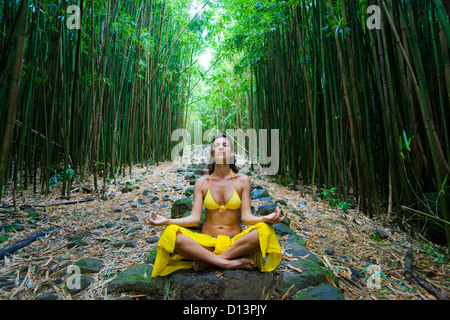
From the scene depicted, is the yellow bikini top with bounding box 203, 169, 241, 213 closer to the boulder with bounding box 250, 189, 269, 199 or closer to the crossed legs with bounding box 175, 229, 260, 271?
the crossed legs with bounding box 175, 229, 260, 271

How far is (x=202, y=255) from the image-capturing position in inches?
41.7

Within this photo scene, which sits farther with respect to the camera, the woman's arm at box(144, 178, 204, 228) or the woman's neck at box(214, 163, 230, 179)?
the woman's neck at box(214, 163, 230, 179)

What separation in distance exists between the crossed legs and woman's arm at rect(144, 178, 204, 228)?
10 cm

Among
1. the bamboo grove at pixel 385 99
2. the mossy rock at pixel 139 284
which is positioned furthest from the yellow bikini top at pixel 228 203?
the bamboo grove at pixel 385 99

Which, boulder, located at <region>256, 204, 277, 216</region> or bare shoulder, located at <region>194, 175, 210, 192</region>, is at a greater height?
bare shoulder, located at <region>194, 175, 210, 192</region>

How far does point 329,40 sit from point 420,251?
6.08 ft

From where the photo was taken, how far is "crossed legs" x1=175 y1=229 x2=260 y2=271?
105 cm

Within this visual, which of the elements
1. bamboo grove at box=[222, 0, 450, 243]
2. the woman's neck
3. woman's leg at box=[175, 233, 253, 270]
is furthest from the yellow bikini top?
bamboo grove at box=[222, 0, 450, 243]

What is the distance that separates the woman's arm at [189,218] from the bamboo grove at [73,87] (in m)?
0.94

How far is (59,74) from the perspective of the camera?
6.81 ft

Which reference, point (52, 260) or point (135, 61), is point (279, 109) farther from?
point (52, 260)

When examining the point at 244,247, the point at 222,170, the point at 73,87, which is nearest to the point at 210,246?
the point at 244,247

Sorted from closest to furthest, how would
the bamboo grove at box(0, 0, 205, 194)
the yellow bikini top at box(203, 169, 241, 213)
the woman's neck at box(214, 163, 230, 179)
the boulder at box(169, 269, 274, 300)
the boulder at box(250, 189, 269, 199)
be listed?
the boulder at box(169, 269, 274, 300), the yellow bikini top at box(203, 169, 241, 213), the woman's neck at box(214, 163, 230, 179), the bamboo grove at box(0, 0, 205, 194), the boulder at box(250, 189, 269, 199)
